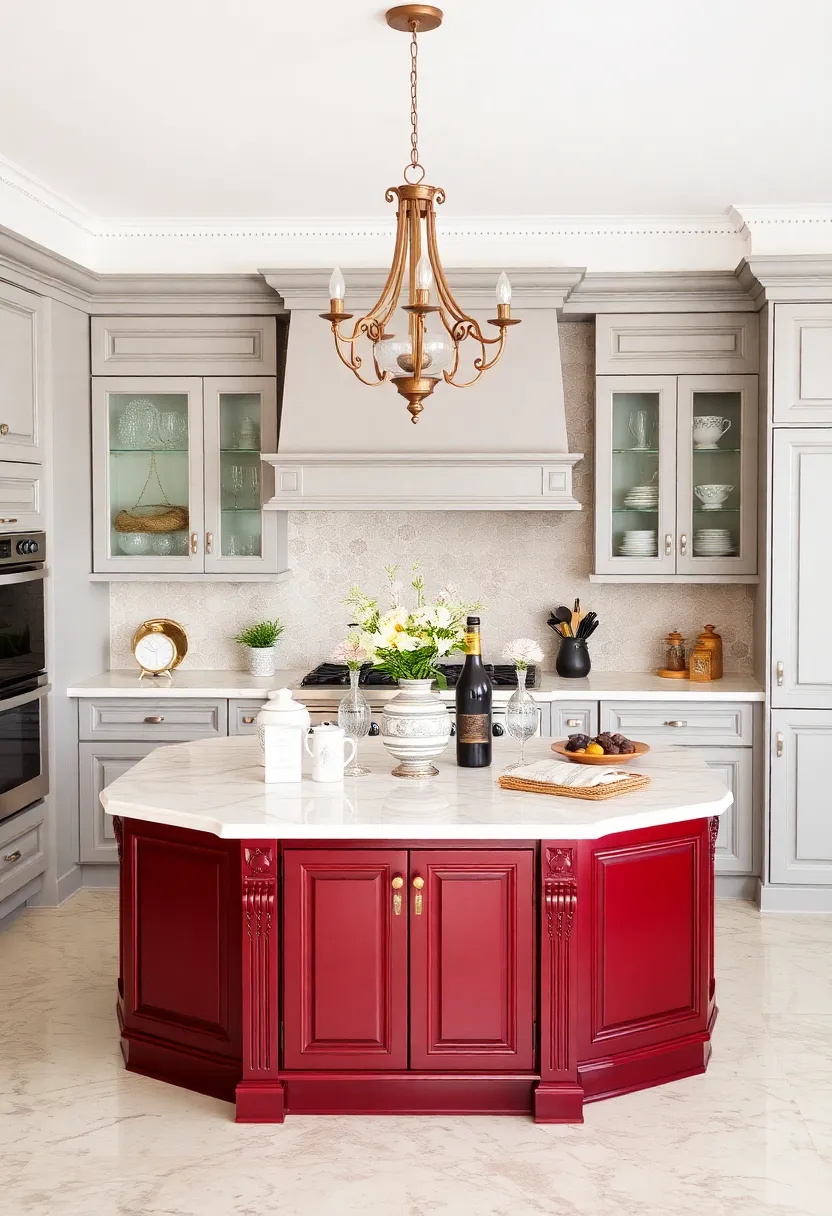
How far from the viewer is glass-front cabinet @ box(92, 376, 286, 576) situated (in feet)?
17.0

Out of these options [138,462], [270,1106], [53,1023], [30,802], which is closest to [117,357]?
[138,462]

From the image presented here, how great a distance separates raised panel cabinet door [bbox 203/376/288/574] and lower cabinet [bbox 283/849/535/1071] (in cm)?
244

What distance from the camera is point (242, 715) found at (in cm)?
497

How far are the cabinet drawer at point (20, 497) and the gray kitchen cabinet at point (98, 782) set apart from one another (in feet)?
3.24

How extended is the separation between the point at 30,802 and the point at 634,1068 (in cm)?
257

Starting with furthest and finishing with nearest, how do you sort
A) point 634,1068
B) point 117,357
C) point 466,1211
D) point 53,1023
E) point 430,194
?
point 117,357 → point 53,1023 → point 634,1068 → point 430,194 → point 466,1211

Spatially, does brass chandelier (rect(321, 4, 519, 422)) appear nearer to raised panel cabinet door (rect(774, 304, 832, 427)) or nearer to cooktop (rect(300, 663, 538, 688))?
cooktop (rect(300, 663, 538, 688))

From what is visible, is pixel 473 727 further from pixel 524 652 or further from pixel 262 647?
pixel 262 647

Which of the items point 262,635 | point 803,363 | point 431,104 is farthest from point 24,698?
point 803,363

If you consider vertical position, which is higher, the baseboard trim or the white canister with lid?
the white canister with lid

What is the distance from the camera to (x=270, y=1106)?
2994 millimetres

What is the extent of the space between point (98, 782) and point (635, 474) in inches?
106

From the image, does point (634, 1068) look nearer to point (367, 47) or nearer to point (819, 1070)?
point (819, 1070)

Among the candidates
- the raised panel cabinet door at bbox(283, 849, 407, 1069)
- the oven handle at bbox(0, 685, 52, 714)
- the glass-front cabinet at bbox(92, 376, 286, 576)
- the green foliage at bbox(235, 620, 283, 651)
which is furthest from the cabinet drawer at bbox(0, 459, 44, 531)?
the raised panel cabinet door at bbox(283, 849, 407, 1069)
